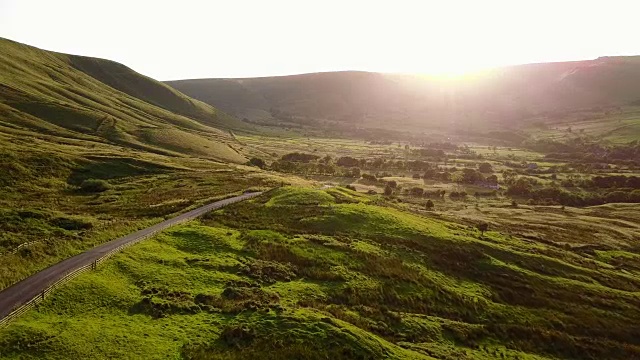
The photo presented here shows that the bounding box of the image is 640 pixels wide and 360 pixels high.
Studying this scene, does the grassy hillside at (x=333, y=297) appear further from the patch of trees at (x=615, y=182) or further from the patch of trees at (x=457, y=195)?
the patch of trees at (x=615, y=182)

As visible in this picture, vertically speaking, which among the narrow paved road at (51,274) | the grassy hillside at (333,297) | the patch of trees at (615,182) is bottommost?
the patch of trees at (615,182)

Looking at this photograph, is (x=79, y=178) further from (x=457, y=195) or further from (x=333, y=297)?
(x=457, y=195)

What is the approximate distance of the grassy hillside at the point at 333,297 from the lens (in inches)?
1246

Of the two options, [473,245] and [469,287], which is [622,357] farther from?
[473,245]

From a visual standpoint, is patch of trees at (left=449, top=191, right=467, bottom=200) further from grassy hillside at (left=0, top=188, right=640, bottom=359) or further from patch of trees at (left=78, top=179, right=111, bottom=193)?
patch of trees at (left=78, top=179, right=111, bottom=193)

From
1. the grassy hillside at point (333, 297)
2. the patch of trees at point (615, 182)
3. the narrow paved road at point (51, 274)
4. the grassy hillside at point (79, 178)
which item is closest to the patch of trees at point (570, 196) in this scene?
the patch of trees at point (615, 182)

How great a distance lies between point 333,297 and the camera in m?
44.3

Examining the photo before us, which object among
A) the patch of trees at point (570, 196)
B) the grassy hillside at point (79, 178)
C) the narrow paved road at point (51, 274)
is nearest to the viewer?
the narrow paved road at point (51, 274)

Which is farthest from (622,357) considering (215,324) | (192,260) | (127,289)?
(127,289)

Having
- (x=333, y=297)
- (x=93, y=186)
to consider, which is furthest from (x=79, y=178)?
(x=333, y=297)

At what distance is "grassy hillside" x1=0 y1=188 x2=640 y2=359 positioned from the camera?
31.7 meters

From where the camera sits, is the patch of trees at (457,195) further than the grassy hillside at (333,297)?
Yes

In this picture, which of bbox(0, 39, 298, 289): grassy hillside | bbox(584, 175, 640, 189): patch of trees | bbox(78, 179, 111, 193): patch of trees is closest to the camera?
bbox(0, 39, 298, 289): grassy hillside

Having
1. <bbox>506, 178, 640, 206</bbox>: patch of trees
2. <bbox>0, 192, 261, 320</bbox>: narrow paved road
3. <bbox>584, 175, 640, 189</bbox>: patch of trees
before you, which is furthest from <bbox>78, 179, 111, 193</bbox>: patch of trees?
<bbox>584, 175, 640, 189</bbox>: patch of trees
